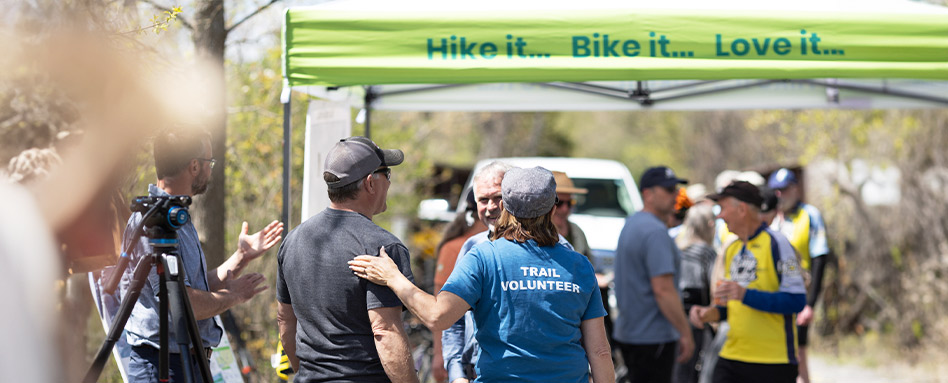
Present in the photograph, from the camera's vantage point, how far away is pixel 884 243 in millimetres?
11133

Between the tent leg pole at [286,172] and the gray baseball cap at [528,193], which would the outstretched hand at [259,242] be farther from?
the gray baseball cap at [528,193]

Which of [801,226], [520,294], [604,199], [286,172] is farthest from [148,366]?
[604,199]

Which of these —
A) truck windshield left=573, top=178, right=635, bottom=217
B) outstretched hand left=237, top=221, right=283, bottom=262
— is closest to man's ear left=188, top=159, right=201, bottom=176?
outstretched hand left=237, top=221, right=283, bottom=262

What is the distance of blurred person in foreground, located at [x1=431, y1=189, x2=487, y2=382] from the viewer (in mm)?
4352

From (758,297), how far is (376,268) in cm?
236

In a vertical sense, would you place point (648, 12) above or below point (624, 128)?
below

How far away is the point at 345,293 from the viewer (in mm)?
2959

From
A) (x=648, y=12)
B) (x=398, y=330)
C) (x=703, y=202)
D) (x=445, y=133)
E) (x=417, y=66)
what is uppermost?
(x=445, y=133)

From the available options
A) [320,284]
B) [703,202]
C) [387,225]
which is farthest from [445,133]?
[320,284]

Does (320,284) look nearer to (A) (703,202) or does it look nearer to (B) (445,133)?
(A) (703,202)

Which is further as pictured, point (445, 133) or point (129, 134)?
point (445, 133)

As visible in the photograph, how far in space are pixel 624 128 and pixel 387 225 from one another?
2627 centimetres

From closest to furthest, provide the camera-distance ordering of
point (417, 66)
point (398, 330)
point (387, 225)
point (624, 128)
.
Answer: point (398, 330), point (417, 66), point (387, 225), point (624, 128)

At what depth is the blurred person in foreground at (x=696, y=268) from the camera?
6602 mm
